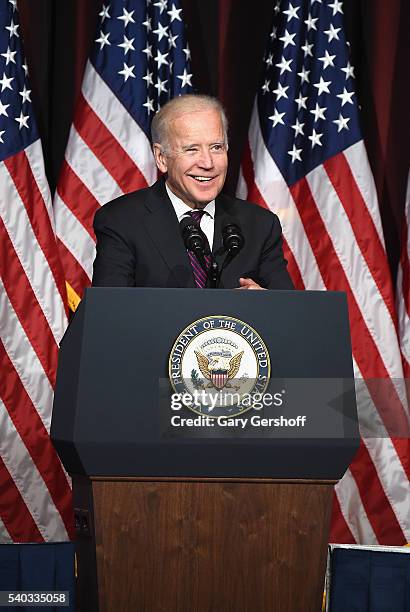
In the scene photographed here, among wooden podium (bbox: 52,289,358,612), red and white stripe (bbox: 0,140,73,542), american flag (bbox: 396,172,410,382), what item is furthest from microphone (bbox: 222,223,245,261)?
american flag (bbox: 396,172,410,382)

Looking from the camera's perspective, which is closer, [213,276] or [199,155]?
[213,276]

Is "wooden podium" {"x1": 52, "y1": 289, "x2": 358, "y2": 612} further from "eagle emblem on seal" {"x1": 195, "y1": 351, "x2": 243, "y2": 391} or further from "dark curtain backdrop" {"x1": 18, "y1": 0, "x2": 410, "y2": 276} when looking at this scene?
"dark curtain backdrop" {"x1": 18, "y1": 0, "x2": 410, "y2": 276}

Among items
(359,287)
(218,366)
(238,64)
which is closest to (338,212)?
(359,287)

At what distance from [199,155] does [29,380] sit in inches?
66.6

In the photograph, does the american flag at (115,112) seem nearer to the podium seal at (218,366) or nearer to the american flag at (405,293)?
the american flag at (405,293)

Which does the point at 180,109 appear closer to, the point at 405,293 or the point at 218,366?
the point at 218,366

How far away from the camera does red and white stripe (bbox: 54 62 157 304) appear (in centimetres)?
418

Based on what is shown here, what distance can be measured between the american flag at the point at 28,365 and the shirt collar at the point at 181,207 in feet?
4.54

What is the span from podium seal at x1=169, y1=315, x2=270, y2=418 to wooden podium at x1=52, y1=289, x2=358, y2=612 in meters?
0.03

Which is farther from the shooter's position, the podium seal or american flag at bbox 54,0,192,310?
american flag at bbox 54,0,192,310

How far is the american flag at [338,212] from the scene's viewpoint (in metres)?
4.16

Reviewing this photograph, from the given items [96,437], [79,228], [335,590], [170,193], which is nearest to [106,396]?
[96,437]

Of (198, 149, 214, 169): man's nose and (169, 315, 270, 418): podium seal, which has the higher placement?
(198, 149, 214, 169): man's nose

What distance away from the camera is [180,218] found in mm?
2773
